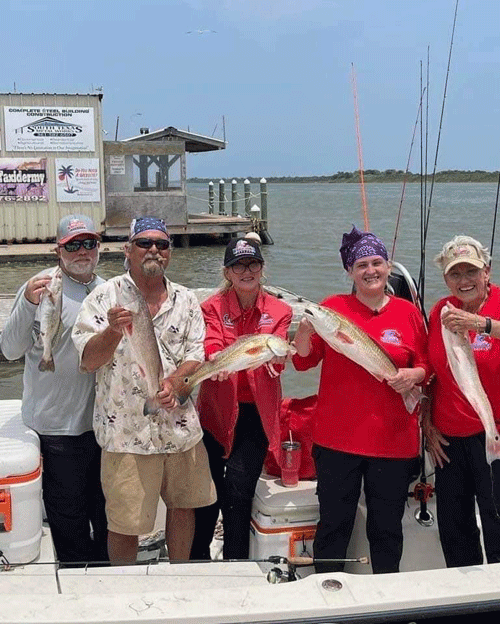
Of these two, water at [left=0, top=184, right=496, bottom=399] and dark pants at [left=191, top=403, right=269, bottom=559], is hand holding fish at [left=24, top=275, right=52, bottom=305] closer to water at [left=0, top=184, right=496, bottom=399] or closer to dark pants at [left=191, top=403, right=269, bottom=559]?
dark pants at [left=191, top=403, right=269, bottom=559]

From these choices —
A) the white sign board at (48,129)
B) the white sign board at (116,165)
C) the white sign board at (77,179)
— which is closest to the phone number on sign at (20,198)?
the white sign board at (77,179)

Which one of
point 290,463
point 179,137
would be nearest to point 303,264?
point 179,137

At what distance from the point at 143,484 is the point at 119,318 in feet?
2.77

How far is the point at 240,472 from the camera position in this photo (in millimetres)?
3693

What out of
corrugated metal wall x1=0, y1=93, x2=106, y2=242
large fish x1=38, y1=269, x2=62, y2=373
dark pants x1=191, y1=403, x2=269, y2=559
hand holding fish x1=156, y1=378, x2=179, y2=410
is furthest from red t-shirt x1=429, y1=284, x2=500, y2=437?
corrugated metal wall x1=0, y1=93, x2=106, y2=242

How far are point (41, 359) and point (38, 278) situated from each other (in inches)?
15.3

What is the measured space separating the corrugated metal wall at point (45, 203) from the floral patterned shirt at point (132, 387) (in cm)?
2085

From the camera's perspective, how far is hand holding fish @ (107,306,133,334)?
10.1ft

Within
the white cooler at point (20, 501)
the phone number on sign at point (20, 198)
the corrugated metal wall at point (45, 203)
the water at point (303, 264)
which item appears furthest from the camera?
the phone number on sign at point (20, 198)

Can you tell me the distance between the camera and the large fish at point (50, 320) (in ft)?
11.2

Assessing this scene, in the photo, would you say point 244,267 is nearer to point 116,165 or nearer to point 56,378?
point 56,378

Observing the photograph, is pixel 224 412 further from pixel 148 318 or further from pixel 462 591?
pixel 462 591

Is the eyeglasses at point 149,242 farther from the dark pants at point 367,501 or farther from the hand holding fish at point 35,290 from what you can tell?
the dark pants at point 367,501

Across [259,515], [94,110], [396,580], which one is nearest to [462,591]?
[396,580]
